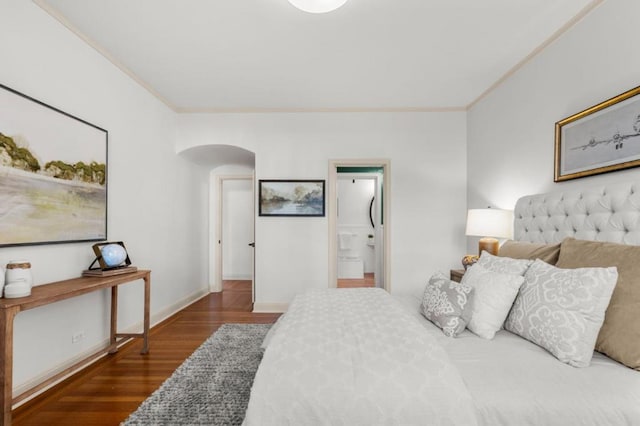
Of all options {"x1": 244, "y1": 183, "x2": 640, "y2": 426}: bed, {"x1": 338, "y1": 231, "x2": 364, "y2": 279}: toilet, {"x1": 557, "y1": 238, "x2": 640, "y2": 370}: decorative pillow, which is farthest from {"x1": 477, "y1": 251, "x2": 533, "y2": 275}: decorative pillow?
{"x1": 338, "y1": 231, "x2": 364, "y2": 279}: toilet

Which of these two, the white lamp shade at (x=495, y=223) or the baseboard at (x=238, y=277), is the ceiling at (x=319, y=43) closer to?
the white lamp shade at (x=495, y=223)

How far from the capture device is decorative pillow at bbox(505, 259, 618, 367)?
1259mm

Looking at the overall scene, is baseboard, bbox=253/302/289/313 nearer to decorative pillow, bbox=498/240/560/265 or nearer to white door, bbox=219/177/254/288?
white door, bbox=219/177/254/288

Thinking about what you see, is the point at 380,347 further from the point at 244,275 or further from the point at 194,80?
the point at 244,275

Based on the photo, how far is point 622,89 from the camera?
1.79 m

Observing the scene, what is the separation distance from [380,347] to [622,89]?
2203 millimetres

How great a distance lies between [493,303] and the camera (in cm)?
159

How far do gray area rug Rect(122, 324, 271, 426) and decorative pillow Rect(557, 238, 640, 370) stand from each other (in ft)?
6.38

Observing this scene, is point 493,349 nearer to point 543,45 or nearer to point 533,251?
point 533,251

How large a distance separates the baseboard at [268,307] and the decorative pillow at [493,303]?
8.75 feet

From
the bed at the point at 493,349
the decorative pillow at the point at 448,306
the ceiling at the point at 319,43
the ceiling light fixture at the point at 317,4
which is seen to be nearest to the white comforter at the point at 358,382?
the bed at the point at 493,349

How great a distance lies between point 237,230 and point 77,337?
3557 mm

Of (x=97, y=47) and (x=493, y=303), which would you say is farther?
(x=97, y=47)

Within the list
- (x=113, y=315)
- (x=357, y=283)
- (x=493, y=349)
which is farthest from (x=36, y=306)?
(x=357, y=283)
